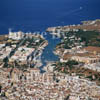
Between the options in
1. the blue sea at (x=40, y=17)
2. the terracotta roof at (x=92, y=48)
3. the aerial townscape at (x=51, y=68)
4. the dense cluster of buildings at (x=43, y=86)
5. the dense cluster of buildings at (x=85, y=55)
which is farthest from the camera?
the blue sea at (x=40, y=17)

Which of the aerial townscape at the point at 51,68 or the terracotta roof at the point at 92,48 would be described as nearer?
the aerial townscape at the point at 51,68

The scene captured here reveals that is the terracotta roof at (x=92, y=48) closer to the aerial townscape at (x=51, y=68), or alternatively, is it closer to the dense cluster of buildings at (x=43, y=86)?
the aerial townscape at (x=51, y=68)

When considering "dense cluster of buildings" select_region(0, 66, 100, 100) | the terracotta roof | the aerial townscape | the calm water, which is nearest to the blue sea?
the calm water

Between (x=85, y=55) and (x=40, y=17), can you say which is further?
(x=40, y=17)

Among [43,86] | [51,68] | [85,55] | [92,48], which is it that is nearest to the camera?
[43,86]

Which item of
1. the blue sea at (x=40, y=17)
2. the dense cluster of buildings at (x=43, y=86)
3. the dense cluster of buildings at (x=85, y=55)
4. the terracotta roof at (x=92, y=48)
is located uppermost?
the blue sea at (x=40, y=17)

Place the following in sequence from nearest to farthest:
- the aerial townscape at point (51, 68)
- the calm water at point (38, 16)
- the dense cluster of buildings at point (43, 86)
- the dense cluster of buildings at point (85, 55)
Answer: the dense cluster of buildings at point (43, 86), the aerial townscape at point (51, 68), the dense cluster of buildings at point (85, 55), the calm water at point (38, 16)

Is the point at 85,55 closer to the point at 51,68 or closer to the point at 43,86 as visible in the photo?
the point at 51,68

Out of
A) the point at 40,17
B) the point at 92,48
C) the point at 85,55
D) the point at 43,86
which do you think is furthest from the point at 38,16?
the point at 43,86

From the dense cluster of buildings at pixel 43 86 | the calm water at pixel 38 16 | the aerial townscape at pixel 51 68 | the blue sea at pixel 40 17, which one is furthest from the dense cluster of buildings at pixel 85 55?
the calm water at pixel 38 16
